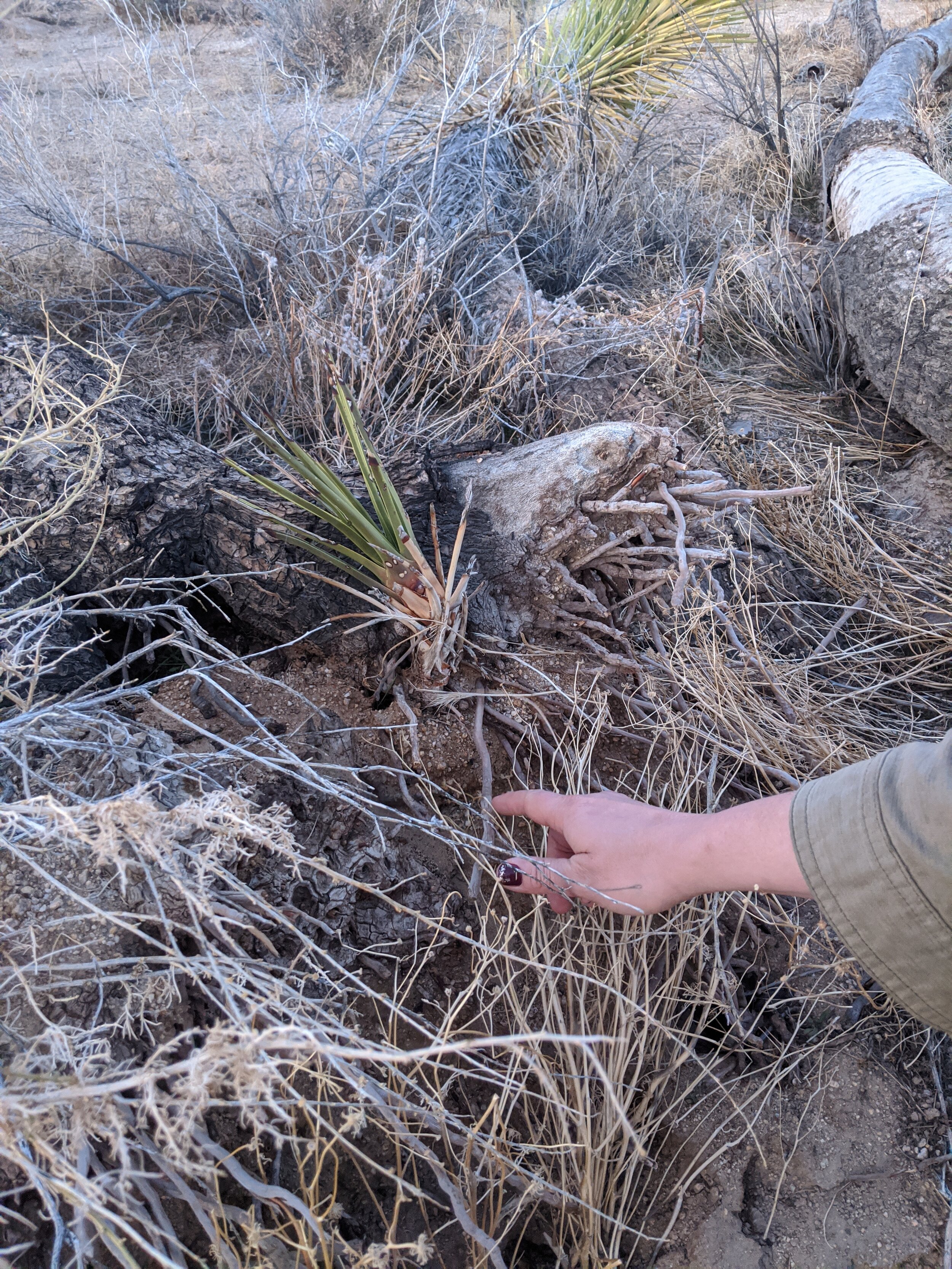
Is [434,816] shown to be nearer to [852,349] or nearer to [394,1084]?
[394,1084]

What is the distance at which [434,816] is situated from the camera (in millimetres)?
1596

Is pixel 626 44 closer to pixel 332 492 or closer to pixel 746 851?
pixel 332 492

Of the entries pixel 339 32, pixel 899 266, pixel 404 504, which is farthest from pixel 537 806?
pixel 339 32

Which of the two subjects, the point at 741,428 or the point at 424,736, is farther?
the point at 741,428

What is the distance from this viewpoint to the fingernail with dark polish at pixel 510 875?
1.37 m

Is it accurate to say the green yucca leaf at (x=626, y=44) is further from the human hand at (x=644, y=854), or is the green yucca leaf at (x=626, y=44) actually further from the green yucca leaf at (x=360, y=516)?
the human hand at (x=644, y=854)

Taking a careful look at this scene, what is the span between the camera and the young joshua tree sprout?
1.54 m

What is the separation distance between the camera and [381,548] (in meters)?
1.54

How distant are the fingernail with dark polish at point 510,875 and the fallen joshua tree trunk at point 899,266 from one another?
7.17 ft

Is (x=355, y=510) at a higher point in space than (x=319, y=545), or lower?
higher

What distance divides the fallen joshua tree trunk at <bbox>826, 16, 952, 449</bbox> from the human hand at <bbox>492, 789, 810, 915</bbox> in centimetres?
209

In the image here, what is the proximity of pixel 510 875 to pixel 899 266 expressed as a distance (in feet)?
8.58

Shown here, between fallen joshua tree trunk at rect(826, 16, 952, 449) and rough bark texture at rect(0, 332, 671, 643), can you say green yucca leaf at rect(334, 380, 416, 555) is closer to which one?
rough bark texture at rect(0, 332, 671, 643)

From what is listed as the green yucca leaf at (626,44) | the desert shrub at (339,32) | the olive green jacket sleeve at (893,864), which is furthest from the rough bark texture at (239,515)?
the desert shrub at (339,32)
